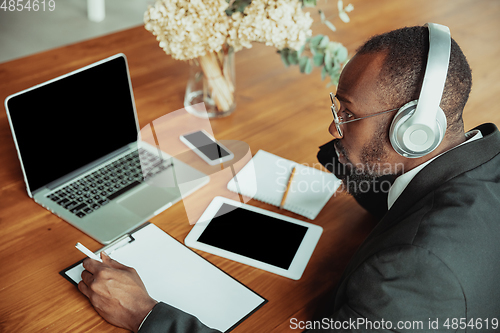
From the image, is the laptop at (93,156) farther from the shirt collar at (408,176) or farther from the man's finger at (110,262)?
the shirt collar at (408,176)

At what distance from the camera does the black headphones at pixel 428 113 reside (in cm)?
78

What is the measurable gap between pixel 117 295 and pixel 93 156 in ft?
1.48

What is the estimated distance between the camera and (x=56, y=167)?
3.66ft

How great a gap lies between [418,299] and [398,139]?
299 millimetres

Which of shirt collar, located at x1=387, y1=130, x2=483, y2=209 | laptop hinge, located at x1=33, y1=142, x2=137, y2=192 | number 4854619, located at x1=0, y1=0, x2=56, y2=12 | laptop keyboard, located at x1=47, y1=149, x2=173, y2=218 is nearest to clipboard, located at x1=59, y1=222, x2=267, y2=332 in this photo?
laptop keyboard, located at x1=47, y1=149, x2=173, y2=218

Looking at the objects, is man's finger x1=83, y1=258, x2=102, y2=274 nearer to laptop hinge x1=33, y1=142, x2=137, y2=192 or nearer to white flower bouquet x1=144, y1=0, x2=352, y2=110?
laptop hinge x1=33, y1=142, x2=137, y2=192

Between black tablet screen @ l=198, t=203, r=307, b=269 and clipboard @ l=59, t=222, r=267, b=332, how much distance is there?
0.23ft

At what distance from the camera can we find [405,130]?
0.83 m

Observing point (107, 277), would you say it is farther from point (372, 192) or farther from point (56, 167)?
point (372, 192)

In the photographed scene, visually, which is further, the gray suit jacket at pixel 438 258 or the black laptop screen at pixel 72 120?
the black laptop screen at pixel 72 120

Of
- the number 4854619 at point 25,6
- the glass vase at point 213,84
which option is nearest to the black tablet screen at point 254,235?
the glass vase at point 213,84

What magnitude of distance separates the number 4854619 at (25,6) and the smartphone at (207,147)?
10.8 ft

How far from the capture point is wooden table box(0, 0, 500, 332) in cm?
90

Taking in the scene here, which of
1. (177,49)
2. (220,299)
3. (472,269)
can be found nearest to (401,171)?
(472,269)
